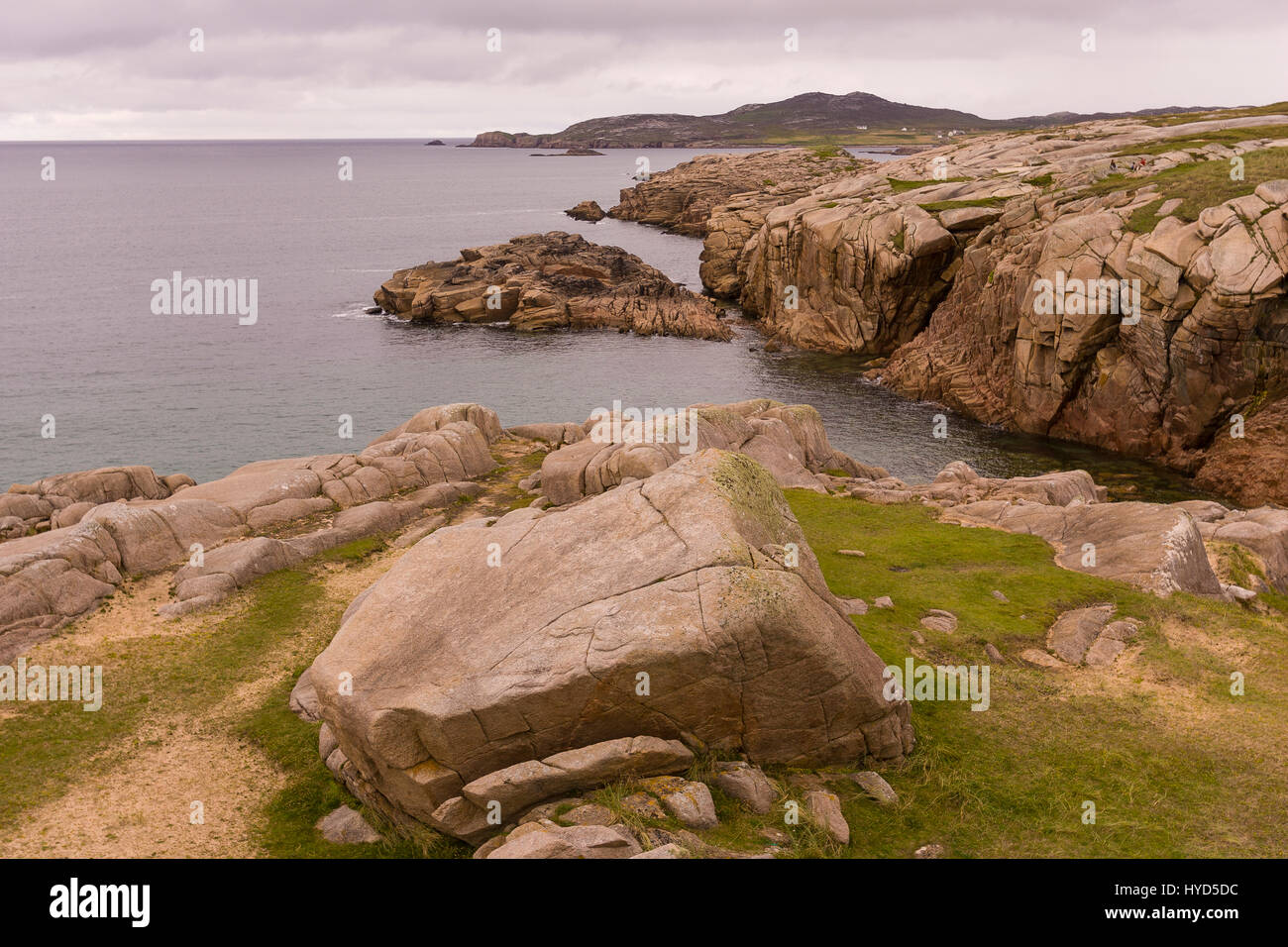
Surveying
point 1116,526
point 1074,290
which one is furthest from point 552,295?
point 1116,526

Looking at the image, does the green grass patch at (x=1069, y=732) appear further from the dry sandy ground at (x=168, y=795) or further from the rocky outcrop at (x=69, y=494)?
the rocky outcrop at (x=69, y=494)

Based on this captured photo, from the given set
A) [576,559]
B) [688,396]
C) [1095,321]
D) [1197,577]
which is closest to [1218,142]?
[1095,321]

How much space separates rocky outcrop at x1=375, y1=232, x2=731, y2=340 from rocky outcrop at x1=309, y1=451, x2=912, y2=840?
80.2 meters

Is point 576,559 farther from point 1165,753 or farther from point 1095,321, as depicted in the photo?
point 1095,321

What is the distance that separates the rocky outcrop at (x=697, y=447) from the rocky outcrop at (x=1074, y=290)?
21.6 meters

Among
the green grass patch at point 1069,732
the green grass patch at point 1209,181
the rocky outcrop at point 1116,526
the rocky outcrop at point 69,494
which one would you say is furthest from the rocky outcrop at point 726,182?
the green grass patch at point 1069,732

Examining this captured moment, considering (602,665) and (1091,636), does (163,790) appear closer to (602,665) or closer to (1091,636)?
(602,665)

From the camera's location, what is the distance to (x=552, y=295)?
106 metres

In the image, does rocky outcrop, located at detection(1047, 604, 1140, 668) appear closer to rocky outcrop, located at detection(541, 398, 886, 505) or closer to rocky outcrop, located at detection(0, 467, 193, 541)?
rocky outcrop, located at detection(541, 398, 886, 505)

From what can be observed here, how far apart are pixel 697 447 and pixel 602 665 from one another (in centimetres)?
2163

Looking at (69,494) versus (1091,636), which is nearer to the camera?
(1091,636)

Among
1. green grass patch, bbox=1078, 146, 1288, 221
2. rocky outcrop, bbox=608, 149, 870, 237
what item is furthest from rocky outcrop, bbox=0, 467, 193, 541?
rocky outcrop, bbox=608, 149, 870, 237

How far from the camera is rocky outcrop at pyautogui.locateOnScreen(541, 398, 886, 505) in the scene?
35.2 m

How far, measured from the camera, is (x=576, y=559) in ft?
64.6
